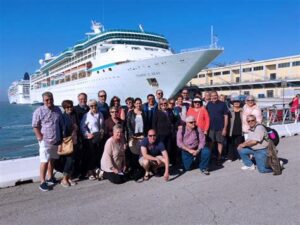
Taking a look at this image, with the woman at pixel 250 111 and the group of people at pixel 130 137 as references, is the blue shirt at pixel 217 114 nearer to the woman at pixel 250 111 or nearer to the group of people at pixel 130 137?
the group of people at pixel 130 137

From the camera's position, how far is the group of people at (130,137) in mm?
4605

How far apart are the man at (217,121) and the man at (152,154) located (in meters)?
1.53

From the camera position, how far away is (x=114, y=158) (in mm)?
4812

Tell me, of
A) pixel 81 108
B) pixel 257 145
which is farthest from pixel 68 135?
pixel 257 145

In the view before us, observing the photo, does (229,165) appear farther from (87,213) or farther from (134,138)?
(87,213)

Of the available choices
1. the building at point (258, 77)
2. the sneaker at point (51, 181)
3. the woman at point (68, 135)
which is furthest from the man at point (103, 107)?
the building at point (258, 77)

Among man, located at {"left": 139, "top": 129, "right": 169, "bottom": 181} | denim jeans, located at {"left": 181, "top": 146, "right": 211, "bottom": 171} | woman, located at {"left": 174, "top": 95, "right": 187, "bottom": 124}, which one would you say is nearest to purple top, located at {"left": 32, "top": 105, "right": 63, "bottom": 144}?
man, located at {"left": 139, "top": 129, "right": 169, "bottom": 181}

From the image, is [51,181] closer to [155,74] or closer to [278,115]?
A: [278,115]

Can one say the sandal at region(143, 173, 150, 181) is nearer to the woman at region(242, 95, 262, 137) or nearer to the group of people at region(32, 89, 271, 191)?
the group of people at region(32, 89, 271, 191)

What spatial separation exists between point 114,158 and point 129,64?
2452 centimetres

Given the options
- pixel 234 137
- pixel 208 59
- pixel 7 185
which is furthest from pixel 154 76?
pixel 7 185

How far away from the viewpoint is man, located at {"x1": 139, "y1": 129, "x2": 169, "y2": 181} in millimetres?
4934

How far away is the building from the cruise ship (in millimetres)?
21974

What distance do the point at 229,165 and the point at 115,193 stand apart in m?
2.75
